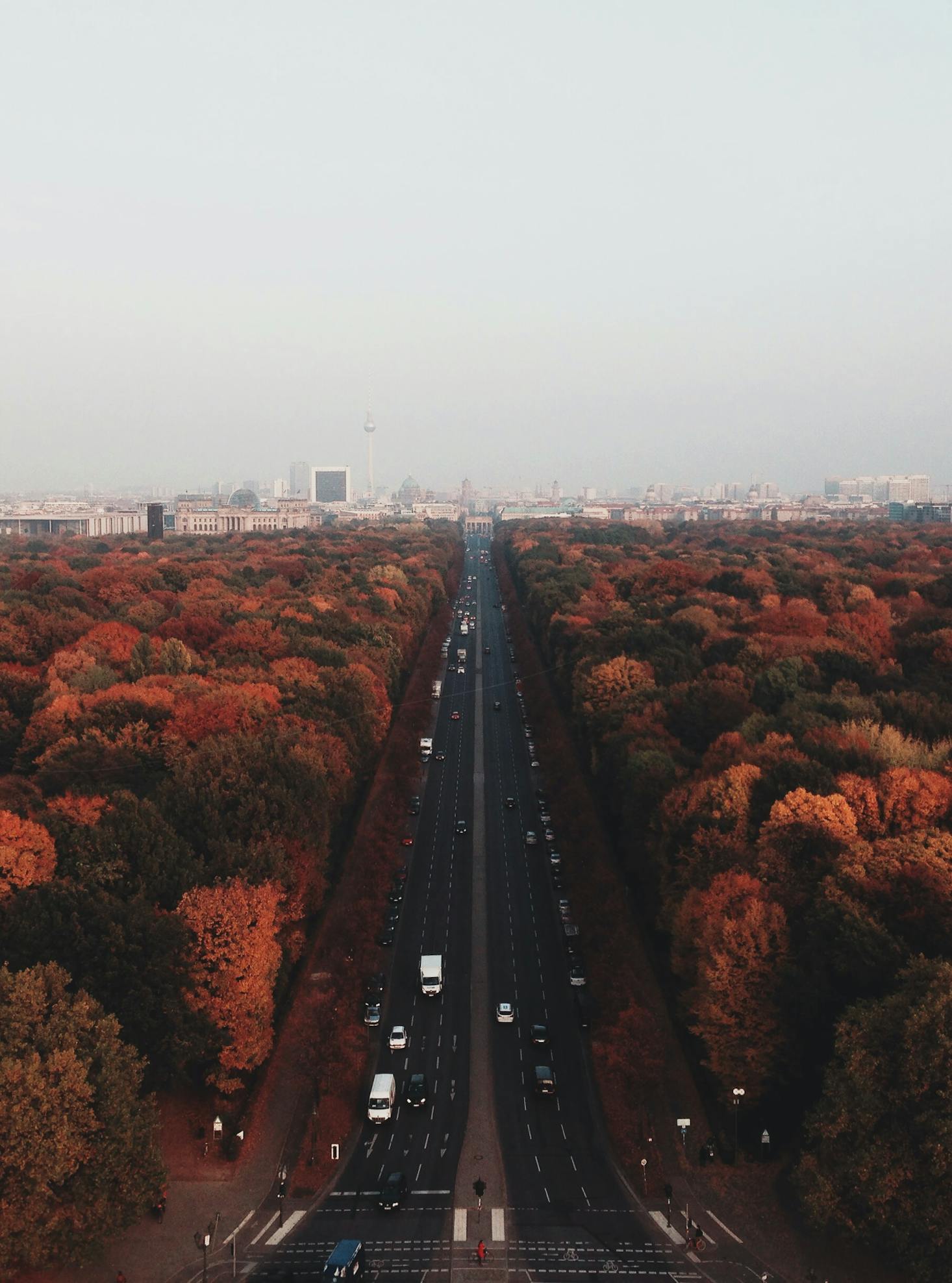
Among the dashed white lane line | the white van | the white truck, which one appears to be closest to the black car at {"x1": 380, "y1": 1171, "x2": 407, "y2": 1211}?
the white van

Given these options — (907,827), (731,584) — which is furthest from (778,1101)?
(731,584)

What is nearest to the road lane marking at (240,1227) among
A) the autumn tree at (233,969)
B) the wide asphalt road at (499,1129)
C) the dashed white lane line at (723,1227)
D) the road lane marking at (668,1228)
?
the dashed white lane line at (723,1227)

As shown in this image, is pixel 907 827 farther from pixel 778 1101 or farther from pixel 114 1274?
pixel 114 1274

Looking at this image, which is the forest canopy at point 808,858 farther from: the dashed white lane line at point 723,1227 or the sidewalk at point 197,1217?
the sidewalk at point 197,1217

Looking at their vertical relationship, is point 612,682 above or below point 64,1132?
above

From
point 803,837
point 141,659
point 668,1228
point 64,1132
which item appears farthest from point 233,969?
point 141,659

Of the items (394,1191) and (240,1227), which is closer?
(240,1227)

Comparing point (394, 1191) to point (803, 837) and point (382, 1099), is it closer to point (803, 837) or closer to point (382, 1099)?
point (382, 1099)
